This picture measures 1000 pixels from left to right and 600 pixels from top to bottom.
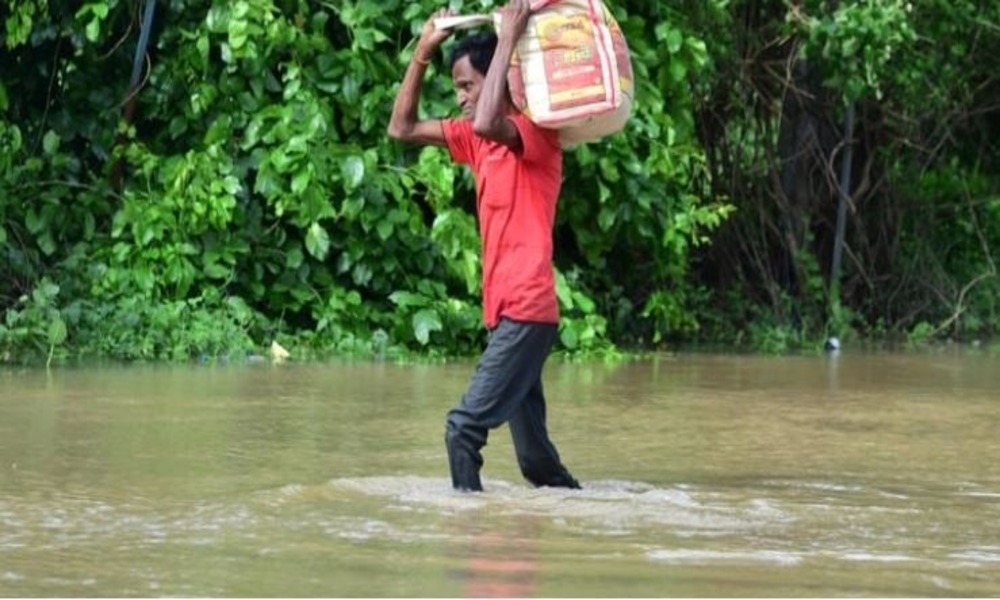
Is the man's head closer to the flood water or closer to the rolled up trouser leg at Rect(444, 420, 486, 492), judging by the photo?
the rolled up trouser leg at Rect(444, 420, 486, 492)

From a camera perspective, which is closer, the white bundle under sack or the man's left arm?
the man's left arm

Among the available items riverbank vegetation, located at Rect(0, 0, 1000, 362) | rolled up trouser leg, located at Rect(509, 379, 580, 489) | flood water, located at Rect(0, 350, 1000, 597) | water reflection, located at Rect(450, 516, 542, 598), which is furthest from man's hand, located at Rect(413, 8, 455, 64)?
riverbank vegetation, located at Rect(0, 0, 1000, 362)

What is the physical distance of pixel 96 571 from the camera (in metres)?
5.57

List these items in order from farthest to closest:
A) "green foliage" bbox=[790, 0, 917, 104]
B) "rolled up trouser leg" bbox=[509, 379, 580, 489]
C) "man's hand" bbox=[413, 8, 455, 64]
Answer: "green foliage" bbox=[790, 0, 917, 104] < "rolled up trouser leg" bbox=[509, 379, 580, 489] < "man's hand" bbox=[413, 8, 455, 64]

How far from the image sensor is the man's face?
7.12 m

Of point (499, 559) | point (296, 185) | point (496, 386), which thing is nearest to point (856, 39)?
point (296, 185)

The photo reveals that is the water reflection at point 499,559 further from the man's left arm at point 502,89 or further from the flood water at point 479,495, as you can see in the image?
the man's left arm at point 502,89


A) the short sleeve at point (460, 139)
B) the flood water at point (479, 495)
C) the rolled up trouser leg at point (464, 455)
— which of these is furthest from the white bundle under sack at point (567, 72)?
the flood water at point (479, 495)

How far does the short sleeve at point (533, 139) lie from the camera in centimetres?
695

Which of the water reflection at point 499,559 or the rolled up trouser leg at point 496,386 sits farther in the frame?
the rolled up trouser leg at point 496,386

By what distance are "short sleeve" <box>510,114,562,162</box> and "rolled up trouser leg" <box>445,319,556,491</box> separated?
1.81ft

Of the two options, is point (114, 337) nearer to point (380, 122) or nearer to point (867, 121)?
point (380, 122)

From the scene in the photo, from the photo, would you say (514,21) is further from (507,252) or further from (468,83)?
(507,252)

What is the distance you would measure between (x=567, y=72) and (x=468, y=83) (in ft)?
1.26
